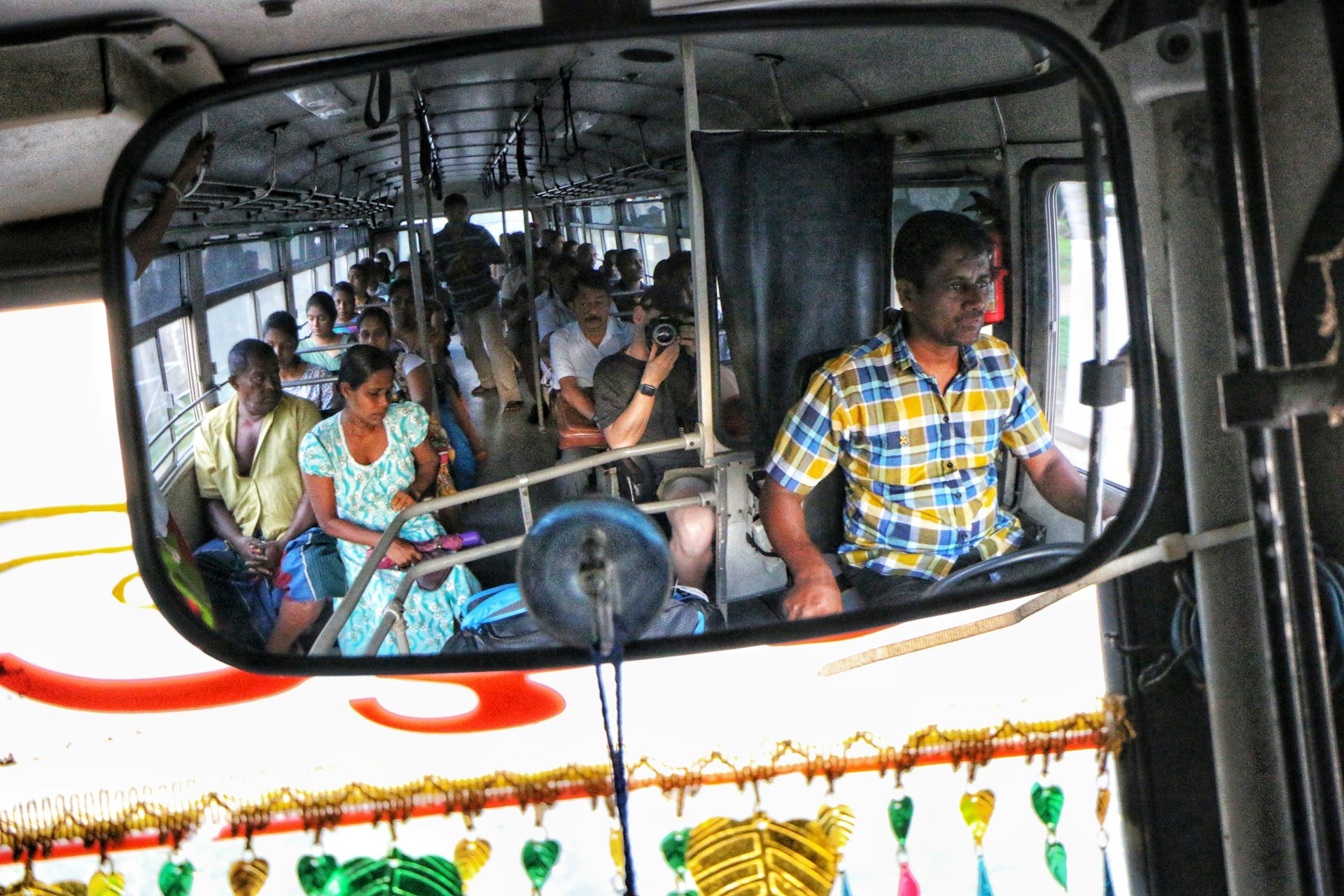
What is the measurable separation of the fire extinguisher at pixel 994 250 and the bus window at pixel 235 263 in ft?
2.51

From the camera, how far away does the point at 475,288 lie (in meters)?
1.19

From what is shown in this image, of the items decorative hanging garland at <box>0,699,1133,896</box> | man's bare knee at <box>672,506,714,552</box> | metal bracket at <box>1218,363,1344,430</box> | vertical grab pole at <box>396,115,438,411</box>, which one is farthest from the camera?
decorative hanging garland at <box>0,699,1133,896</box>

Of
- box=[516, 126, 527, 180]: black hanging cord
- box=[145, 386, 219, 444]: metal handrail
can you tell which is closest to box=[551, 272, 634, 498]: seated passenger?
box=[516, 126, 527, 180]: black hanging cord

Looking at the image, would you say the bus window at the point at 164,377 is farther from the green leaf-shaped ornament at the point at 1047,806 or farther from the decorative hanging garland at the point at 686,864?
the green leaf-shaped ornament at the point at 1047,806

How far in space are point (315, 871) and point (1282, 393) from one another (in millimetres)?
1454

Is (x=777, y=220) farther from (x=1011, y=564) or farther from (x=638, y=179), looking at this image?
(x=1011, y=564)

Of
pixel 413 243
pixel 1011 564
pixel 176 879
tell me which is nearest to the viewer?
pixel 413 243

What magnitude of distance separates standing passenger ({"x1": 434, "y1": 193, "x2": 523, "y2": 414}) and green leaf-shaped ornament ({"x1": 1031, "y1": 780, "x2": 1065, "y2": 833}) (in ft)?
3.67

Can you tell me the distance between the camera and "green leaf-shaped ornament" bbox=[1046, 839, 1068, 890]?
70.3 inches

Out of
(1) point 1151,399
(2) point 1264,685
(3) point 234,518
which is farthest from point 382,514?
(2) point 1264,685

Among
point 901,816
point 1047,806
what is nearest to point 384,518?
point 901,816

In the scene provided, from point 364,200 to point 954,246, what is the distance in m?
0.64

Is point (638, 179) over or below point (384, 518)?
over

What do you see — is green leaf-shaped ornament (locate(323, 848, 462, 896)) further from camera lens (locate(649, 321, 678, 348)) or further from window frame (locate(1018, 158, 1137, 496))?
window frame (locate(1018, 158, 1137, 496))
